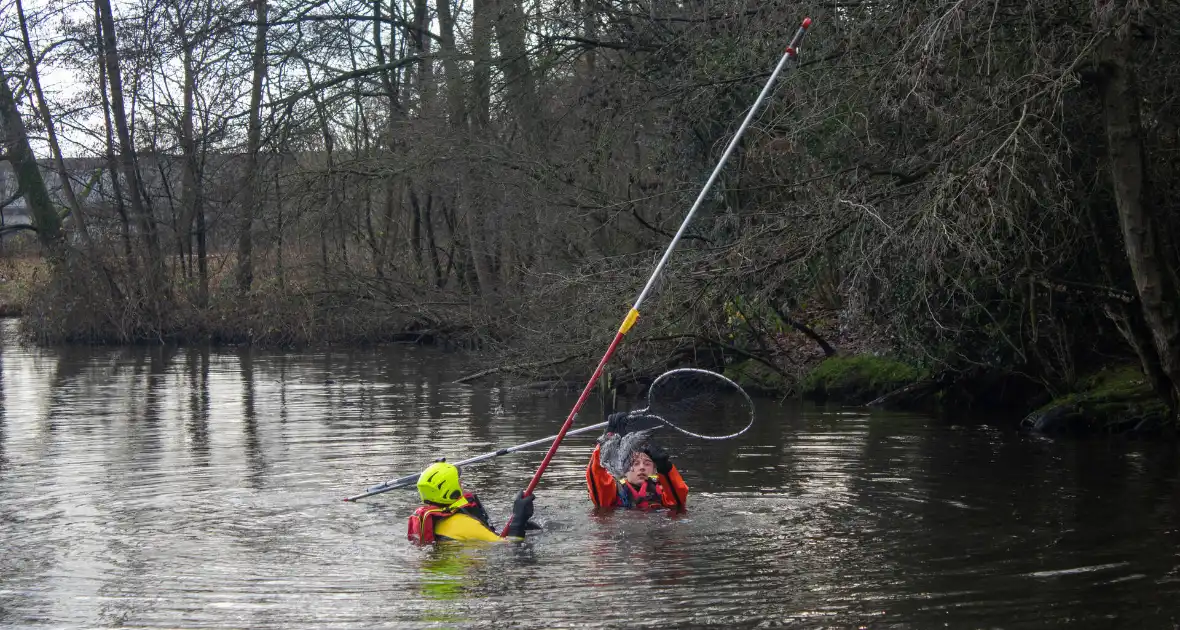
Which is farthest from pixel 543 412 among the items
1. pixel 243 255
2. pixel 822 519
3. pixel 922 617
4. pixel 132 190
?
pixel 132 190

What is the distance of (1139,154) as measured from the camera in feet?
38.1

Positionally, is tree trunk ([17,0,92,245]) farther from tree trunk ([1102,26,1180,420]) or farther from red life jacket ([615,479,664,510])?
tree trunk ([1102,26,1180,420])

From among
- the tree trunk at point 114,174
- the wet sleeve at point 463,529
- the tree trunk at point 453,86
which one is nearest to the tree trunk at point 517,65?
the tree trunk at point 453,86

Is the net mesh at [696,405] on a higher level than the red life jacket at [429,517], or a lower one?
higher

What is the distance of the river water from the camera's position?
7.79 meters

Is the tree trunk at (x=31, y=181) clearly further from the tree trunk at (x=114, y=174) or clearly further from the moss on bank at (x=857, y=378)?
the moss on bank at (x=857, y=378)

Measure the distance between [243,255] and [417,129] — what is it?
10803 millimetres

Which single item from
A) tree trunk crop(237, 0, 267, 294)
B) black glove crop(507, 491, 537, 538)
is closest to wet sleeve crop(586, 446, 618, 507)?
black glove crop(507, 491, 537, 538)

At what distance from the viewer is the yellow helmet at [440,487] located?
382 inches

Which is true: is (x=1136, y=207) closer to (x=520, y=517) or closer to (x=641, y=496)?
(x=641, y=496)

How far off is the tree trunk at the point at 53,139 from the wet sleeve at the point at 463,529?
2147 cm

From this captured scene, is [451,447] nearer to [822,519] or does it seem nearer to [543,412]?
[543,412]

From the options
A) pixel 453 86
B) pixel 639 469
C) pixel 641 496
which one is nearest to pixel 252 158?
pixel 453 86

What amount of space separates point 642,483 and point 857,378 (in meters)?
8.71
